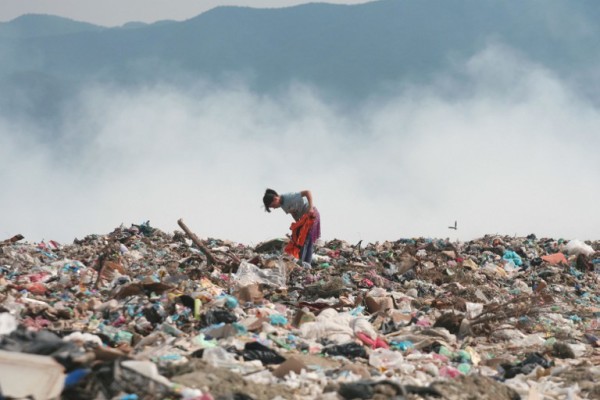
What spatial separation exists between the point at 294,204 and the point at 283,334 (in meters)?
4.12

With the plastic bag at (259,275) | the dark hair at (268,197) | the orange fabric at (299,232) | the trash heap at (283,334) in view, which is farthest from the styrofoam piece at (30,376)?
the orange fabric at (299,232)

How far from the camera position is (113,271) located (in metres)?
7.69

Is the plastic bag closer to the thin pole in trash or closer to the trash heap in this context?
the trash heap

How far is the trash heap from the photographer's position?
348 centimetres

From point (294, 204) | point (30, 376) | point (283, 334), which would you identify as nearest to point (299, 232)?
point (294, 204)

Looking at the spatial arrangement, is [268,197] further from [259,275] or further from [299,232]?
[259,275]

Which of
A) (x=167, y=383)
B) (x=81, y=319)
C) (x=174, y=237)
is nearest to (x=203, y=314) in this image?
(x=81, y=319)

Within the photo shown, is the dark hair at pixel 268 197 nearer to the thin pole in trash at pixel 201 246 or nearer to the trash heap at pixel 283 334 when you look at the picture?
the trash heap at pixel 283 334

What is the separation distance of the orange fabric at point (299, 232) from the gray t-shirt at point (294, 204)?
0.32ft

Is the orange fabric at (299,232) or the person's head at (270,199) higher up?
the person's head at (270,199)

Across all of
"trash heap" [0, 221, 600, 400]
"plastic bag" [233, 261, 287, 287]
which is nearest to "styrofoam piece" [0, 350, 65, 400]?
"trash heap" [0, 221, 600, 400]

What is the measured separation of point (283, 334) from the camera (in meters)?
5.18

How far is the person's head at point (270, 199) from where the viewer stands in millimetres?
8922

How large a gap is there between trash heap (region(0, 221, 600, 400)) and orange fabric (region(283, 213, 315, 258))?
0.41 meters
